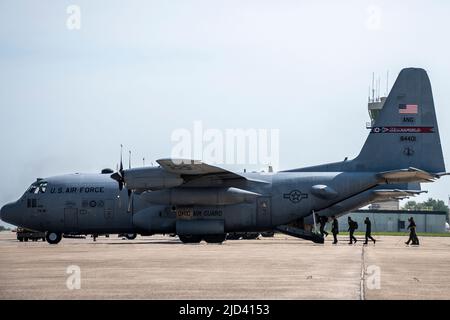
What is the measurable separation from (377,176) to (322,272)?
21315 mm

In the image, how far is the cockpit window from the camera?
45969 mm

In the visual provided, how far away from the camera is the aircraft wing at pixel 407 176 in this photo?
41.1m

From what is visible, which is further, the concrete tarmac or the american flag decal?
the american flag decal

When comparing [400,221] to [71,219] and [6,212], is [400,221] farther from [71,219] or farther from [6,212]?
[6,212]

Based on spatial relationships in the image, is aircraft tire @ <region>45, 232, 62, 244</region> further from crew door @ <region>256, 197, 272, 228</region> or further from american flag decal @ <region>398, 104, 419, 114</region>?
american flag decal @ <region>398, 104, 419, 114</region>

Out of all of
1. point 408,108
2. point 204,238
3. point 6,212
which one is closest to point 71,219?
point 6,212

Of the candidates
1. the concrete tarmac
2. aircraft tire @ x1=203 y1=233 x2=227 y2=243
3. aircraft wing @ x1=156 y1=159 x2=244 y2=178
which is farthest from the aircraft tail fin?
the concrete tarmac

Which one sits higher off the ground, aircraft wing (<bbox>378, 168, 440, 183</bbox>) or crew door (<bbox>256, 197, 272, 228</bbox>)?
aircraft wing (<bbox>378, 168, 440, 183</bbox>)

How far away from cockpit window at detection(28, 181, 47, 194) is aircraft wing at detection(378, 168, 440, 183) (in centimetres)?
1952

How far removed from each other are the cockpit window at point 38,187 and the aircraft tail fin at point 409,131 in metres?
18.4

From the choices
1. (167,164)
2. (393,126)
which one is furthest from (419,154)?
(167,164)

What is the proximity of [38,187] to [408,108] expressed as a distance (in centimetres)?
2207
